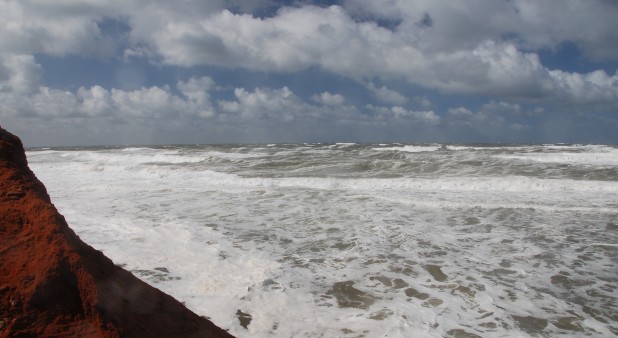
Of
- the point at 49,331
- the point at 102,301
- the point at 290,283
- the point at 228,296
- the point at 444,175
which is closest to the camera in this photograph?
the point at 49,331

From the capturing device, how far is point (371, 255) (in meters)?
5.05

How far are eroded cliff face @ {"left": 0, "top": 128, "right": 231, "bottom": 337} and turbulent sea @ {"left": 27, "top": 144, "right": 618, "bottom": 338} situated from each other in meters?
1.36

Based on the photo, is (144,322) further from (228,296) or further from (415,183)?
(415,183)

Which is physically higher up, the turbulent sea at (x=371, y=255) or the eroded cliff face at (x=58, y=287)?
the eroded cliff face at (x=58, y=287)

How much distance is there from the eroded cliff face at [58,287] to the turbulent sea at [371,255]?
1356 millimetres

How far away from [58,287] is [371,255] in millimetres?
3987

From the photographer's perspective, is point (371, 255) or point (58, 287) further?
point (371, 255)

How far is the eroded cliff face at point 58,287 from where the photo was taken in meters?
1.42

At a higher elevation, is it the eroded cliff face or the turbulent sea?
the eroded cliff face

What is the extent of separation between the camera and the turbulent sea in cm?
334

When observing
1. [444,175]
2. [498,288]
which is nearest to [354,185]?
[444,175]

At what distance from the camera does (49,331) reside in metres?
1.40

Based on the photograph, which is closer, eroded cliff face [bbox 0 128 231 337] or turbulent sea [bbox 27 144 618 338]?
eroded cliff face [bbox 0 128 231 337]

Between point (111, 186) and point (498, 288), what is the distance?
1089cm
